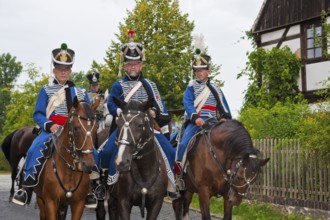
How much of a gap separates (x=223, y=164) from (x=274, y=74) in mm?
17476

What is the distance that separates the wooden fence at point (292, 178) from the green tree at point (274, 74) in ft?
34.2

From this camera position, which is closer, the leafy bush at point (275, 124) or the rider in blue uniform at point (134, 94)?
the rider in blue uniform at point (134, 94)

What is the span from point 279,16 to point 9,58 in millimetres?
63948

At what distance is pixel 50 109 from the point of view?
884cm

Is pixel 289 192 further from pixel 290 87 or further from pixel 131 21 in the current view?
pixel 131 21

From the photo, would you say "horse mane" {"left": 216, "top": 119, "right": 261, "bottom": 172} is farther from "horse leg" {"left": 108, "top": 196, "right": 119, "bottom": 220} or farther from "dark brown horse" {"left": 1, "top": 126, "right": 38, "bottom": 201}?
"dark brown horse" {"left": 1, "top": 126, "right": 38, "bottom": 201}

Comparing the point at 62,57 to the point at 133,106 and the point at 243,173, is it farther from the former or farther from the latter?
the point at 243,173

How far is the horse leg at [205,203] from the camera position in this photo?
31.7ft

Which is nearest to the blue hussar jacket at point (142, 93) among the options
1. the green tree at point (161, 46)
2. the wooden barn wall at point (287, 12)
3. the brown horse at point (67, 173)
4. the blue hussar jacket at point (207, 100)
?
the brown horse at point (67, 173)

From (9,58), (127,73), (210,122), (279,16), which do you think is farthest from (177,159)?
(9,58)

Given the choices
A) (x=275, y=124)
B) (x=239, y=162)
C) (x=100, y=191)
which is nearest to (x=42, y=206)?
(x=100, y=191)

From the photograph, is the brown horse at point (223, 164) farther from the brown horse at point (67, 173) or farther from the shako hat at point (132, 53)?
the brown horse at point (67, 173)

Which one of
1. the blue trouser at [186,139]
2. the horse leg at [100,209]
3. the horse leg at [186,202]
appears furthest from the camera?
the horse leg at [186,202]

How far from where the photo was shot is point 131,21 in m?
42.8
